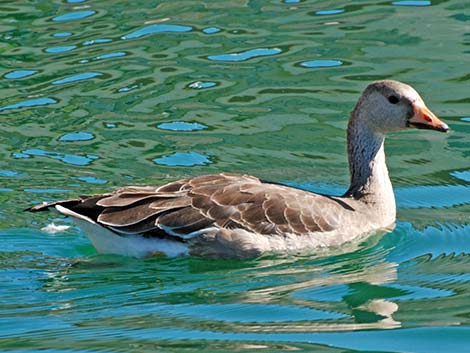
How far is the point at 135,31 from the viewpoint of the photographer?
1778 cm

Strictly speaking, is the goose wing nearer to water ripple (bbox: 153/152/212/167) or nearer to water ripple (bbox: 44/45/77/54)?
water ripple (bbox: 153/152/212/167)

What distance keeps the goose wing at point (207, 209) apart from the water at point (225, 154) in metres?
0.31

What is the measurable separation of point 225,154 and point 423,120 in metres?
2.73

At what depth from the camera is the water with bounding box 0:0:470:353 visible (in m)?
9.49

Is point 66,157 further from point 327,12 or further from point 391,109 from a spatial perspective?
point 327,12

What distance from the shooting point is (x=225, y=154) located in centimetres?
1384

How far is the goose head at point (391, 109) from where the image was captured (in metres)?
11.9

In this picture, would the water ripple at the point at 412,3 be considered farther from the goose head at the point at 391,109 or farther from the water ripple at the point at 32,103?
the goose head at the point at 391,109

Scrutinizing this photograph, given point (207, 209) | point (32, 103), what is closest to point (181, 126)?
point (32, 103)

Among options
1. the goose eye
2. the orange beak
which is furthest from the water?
the goose eye

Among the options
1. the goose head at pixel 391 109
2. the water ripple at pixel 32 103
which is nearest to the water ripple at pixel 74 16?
the water ripple at pixel 32 103

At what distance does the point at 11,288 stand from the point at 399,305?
10.3 feet

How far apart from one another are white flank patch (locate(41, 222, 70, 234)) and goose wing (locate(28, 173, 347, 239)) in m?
0.94

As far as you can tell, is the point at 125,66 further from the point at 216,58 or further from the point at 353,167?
the point at 353,167
